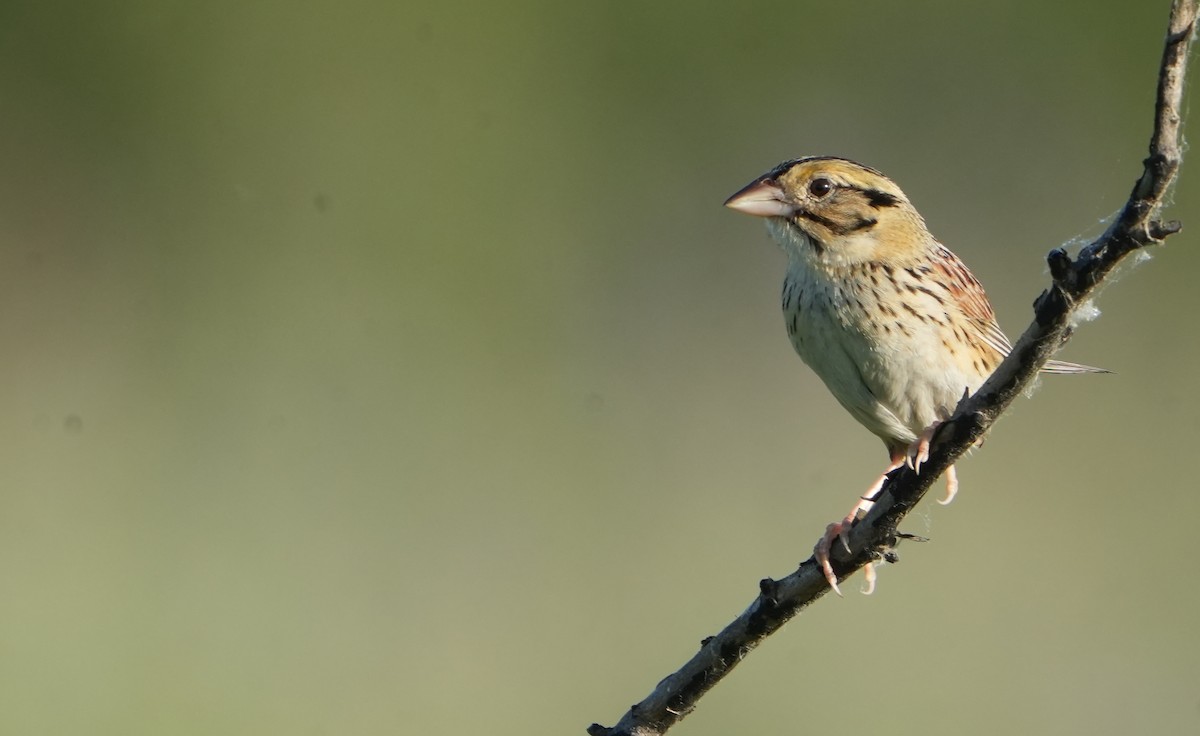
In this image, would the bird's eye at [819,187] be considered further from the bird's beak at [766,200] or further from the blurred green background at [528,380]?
the blurred green background at [528,380]

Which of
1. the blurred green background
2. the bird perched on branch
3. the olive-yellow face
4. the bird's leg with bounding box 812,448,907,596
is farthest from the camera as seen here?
the blurred green background

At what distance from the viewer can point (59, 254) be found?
8.87 metres

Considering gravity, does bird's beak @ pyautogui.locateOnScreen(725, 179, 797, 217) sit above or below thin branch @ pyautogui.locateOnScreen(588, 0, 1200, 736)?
above

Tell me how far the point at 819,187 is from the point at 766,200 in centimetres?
14

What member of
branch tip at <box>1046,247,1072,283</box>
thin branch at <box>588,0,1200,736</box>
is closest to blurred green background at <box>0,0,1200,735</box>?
thin branch at <box>588,0,1200,736</box>

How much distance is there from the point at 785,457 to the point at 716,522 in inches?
22.5

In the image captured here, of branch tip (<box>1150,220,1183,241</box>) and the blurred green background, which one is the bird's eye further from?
the blurred green background

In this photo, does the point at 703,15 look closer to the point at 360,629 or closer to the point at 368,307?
the point at 368,307

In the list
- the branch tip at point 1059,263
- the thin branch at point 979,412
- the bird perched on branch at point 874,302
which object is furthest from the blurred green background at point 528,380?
the branch tip at point 1059,263

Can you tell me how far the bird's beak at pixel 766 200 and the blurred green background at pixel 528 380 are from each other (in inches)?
112

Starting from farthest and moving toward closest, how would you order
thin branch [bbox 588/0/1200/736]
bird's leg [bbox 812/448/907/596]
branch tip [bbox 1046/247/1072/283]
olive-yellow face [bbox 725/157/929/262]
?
olive-yellow face [bbox 725/157/929/262] < bird's leg [bbox 812/448/907/596] < branch tip [bbox 1046/247/1072/283] < thin branch [bbox 588/0/1200/736]

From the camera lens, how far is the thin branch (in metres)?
1.97

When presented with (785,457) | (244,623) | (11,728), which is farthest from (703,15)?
(11,728)

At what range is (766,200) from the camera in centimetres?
383
